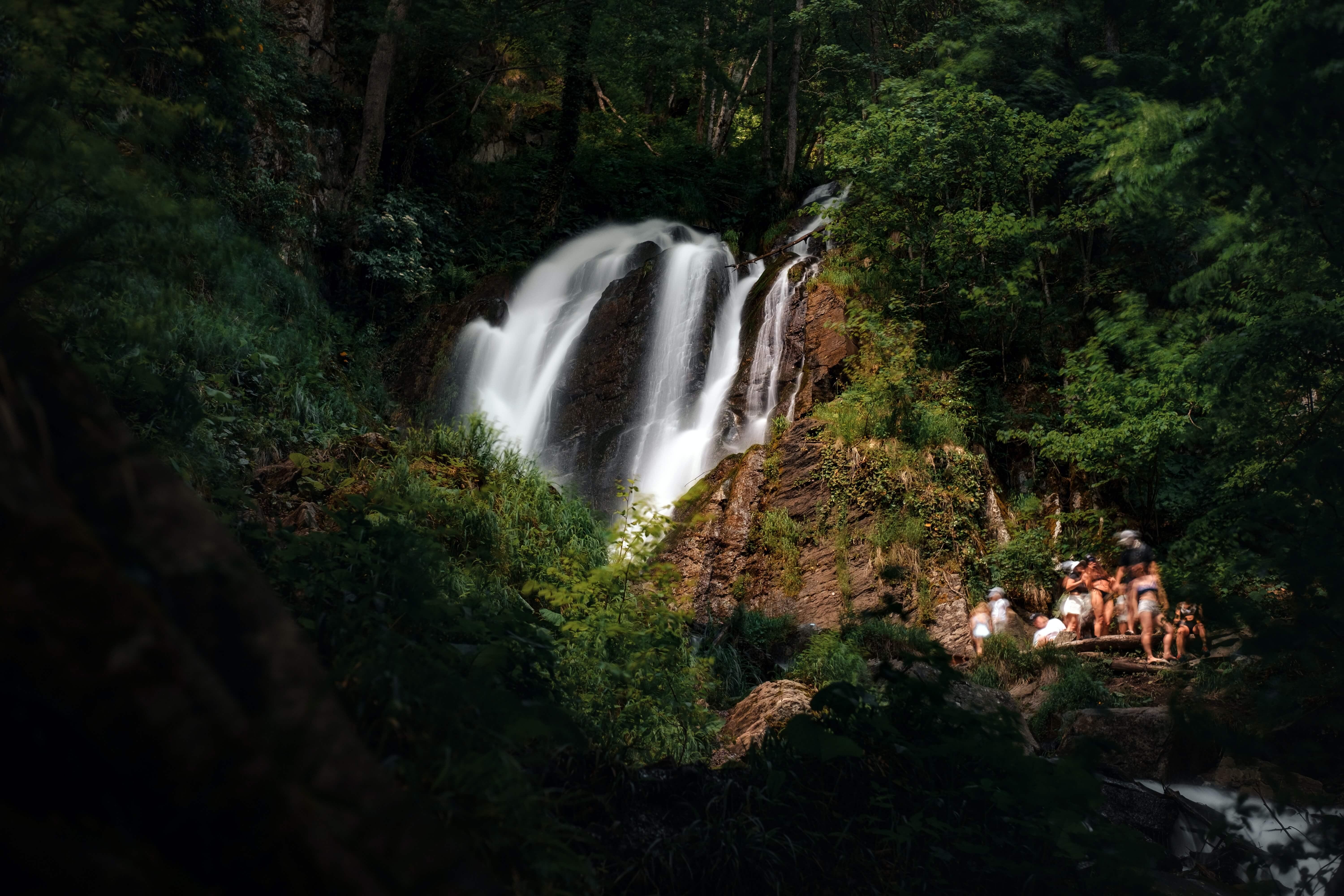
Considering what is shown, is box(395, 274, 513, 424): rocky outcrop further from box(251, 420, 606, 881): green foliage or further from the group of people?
the group of people

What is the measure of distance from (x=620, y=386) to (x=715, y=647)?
648 cm

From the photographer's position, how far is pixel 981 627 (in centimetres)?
1000

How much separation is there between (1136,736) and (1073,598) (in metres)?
3.54

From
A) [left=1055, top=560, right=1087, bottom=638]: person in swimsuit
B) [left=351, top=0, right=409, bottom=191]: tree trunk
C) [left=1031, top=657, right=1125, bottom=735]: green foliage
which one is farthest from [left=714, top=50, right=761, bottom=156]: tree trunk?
[left=1031, top=657, right=1125, bottom=735]: green foliage

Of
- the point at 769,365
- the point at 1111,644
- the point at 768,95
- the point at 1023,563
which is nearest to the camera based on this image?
the point at 1111,644

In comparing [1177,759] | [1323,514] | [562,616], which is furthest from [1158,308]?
[562,616]

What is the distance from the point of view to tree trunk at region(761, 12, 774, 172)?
2141cm

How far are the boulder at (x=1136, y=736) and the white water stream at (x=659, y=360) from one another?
21.0ft

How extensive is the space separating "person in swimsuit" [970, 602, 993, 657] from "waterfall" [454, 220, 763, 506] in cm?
441

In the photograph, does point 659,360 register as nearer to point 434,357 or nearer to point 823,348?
A: point 823,348

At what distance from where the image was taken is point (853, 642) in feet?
27.6

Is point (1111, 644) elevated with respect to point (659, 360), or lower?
lower

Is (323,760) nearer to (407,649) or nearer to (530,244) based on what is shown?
Result: (407,649)

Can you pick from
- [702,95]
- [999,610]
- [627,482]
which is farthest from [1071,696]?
[702,95]
